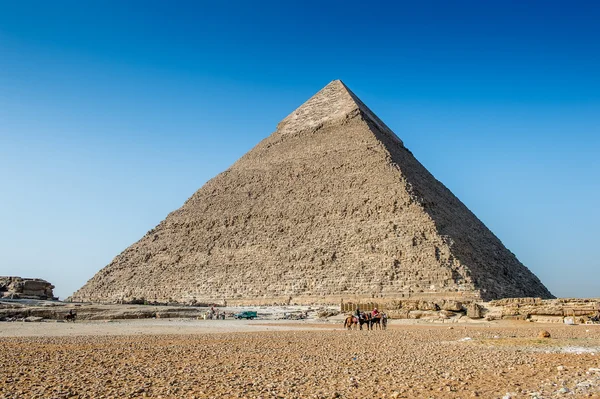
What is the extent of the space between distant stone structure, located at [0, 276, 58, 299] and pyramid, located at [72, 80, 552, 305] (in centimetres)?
980

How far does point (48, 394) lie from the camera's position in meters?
5.18

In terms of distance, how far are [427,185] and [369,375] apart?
39.8 meters

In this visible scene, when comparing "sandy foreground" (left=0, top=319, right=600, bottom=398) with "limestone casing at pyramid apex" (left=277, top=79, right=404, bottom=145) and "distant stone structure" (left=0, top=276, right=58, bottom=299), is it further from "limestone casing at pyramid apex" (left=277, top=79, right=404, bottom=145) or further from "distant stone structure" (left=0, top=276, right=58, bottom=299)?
"limestone casing at pyramid apex" (left=277, top=79, right=404, bottom=145)

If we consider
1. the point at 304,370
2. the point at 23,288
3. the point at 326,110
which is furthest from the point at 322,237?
the point at 304,370

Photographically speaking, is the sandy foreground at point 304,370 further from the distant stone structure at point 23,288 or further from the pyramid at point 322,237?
the distant stone structure at point 23,288

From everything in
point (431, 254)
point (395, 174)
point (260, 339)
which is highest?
point (395, 174)

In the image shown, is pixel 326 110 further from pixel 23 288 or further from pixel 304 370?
pixel 304 370

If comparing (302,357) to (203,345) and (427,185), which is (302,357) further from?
(427,185)

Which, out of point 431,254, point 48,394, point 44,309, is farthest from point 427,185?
point 48,394

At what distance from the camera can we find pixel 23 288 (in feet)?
92.5

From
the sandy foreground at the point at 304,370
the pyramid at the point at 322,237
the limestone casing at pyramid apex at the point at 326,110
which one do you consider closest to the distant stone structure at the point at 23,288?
the pyramid at the point at 322,237

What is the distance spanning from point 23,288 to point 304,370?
2565cm

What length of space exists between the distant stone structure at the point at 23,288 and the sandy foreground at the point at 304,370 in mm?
19522

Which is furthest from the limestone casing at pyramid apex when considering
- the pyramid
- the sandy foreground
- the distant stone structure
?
the sandy foreground
